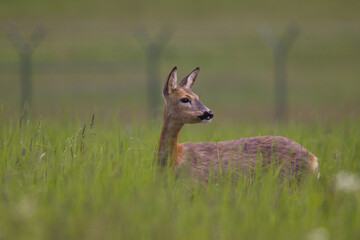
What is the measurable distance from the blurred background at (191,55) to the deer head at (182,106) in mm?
8895

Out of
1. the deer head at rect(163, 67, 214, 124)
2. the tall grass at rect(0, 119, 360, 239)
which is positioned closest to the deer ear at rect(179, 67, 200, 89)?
the deer head at rect(163, 67, 214, 124)

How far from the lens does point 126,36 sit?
38.3m

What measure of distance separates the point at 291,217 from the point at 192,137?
3055mm

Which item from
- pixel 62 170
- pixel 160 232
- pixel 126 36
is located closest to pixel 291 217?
pixel 160 232

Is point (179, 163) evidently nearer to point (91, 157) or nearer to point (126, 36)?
point (91, 157)

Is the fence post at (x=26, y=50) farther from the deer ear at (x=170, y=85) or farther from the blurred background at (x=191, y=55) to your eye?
the deer ear at (x=170, y=85)

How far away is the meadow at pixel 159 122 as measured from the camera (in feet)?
11.6

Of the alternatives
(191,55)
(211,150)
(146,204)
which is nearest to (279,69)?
(191,55)

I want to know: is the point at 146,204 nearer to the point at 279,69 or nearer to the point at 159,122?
the point at 159,122

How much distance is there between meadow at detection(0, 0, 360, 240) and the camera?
3535 millimetres

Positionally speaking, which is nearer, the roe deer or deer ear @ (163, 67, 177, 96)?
the roe deer

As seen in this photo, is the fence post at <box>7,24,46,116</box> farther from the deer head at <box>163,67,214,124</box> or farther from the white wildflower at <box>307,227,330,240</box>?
the white wildflower at <box>307,227,330,240</box>

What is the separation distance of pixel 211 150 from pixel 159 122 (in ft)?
4.46

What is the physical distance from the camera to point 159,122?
269 inches
